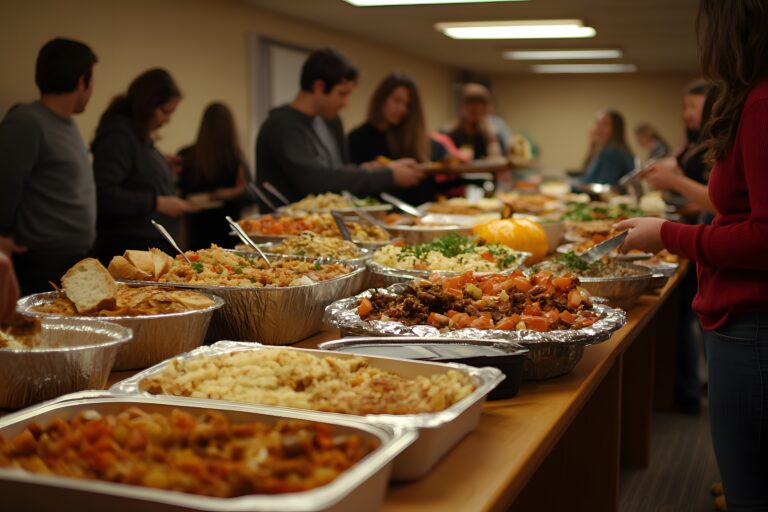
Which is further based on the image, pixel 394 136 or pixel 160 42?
pixel 160 42

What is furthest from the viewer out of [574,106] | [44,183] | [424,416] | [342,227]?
[574,106]

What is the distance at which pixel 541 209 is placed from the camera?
4.45 metres

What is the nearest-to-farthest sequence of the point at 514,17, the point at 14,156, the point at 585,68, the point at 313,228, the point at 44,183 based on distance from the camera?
the point at 313,228 < the point at 14,156 < the point at 44,183 < the point at 514,17 < the point at 585,68

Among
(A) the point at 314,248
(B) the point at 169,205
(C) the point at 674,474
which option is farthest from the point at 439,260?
(B) the point at 169,205

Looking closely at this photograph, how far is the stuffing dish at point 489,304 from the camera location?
1.78 meters

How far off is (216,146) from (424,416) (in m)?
4.33

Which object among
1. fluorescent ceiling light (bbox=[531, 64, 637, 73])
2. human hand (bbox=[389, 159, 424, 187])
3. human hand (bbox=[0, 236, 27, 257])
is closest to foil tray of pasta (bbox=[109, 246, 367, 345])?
human hand (bbox=[0, 236, 27, 257])

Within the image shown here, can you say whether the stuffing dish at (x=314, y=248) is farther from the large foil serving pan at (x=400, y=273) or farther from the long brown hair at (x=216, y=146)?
the long brown hair at (x=216, y=146)

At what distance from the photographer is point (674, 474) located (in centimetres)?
356

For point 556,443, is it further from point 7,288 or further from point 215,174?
point 215,174

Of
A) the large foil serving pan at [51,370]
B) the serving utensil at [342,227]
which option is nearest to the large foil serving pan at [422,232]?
the serving utensil at [342,227]

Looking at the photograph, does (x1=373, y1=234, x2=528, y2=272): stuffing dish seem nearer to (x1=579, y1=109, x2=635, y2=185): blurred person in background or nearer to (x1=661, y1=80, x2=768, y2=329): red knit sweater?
(x1=661, y1=80, x2=768, y2=329): red knit sweater

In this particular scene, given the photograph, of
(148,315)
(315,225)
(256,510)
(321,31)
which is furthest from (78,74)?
(321,31)

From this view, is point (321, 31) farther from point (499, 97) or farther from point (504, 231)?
point (499, 97)
